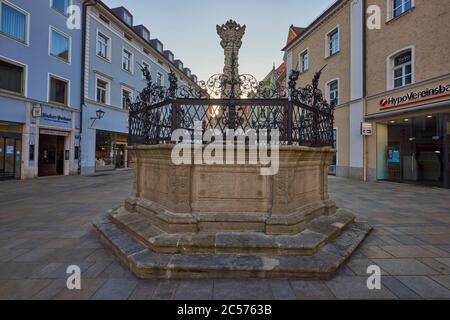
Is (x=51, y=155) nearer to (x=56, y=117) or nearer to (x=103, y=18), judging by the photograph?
(x=56, y=117)

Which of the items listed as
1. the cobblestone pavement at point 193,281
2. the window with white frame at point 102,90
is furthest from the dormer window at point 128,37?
the cobblestone pavement at point 193,281

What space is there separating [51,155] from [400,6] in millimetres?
21538

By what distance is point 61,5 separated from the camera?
1533 cm

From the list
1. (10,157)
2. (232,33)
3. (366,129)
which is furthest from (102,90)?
(366,129)

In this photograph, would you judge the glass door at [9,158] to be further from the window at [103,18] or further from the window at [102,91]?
the window at [103,18]

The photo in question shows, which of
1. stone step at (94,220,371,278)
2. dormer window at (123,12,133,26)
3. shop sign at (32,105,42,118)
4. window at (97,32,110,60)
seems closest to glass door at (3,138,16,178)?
shop sign at (32,105,42,118)

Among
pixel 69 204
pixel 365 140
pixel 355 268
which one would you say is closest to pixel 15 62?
pixel 69 204

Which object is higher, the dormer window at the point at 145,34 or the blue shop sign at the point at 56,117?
the dormer window at the point at 145,34

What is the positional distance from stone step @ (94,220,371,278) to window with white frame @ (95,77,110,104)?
1771 cm

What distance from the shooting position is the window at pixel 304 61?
18844mm

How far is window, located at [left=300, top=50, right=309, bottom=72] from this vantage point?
1884 cm

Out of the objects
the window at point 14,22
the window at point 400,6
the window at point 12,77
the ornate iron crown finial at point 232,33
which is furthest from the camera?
the window at point 12,77

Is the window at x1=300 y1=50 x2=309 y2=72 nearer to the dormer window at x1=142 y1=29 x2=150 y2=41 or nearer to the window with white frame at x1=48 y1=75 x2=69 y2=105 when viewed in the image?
the dormer window at x1=142 y1=29 x2=150 y2=41
